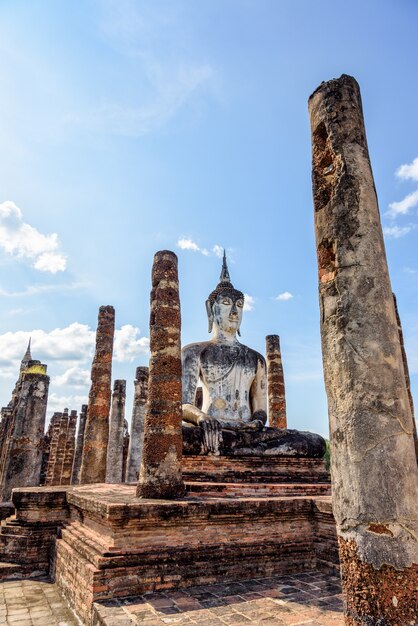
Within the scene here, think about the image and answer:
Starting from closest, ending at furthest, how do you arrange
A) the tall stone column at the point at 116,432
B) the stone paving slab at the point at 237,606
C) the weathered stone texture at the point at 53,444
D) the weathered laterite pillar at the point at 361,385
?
1. the weathered laterite pillar at the point at 361,385
2. the stone paving slab at the point at 237,606
3. the tall stone column at the point at 116,432
4. the weathered stone texture at the point at 53,444

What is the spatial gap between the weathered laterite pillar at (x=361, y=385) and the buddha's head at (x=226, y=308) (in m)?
6.87

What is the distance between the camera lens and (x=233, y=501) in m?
5.65

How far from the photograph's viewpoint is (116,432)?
887 inches

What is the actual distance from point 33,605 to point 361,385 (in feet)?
16.2

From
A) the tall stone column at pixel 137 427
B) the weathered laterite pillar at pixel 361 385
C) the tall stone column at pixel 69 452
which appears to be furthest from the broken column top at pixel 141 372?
the weathered laterite pillar at pixel 361 385

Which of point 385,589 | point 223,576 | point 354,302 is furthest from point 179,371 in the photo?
point 385,589

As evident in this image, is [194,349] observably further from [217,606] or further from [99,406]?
[217,606]

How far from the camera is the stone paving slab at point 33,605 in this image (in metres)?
4.80

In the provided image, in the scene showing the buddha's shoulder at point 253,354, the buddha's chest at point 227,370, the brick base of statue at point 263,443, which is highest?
the buddha's shoulder at point 253,354

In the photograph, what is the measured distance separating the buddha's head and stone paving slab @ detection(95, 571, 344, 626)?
619cm

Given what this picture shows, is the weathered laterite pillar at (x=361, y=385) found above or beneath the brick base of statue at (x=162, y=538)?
above

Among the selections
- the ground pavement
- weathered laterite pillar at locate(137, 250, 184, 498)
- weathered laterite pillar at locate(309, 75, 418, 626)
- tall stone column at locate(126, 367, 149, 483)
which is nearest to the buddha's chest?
weathered laterite pillar at locate(137, 250, 184, 498)

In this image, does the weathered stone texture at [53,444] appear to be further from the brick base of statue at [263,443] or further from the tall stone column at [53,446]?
the brick base of statue at [263,443]

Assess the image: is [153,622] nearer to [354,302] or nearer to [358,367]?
[358,367]
